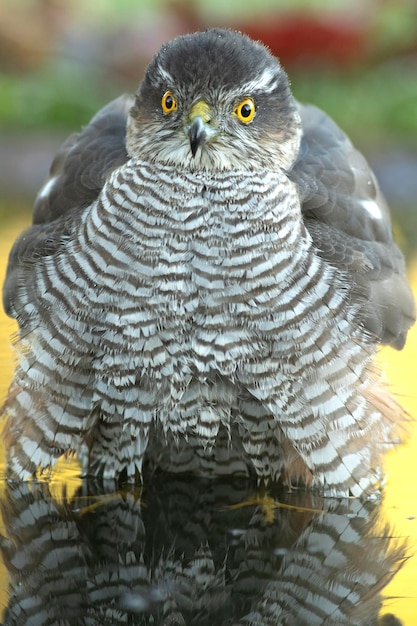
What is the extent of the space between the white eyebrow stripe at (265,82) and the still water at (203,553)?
1872mm

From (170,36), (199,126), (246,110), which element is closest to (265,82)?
(246,110)

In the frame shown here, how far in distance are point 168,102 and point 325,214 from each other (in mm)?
942

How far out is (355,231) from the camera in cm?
574

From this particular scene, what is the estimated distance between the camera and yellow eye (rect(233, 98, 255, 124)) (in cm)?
523

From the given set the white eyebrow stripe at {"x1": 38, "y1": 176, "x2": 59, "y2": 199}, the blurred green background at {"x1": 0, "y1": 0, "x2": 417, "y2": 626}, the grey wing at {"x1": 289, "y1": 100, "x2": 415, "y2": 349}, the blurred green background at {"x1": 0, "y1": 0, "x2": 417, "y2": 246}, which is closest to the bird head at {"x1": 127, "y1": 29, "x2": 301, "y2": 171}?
the grey wing at {"x1": 289, "y1": 100, "x2": 415, "y2": 349}

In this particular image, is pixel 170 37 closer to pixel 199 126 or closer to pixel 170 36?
pixel 170 36

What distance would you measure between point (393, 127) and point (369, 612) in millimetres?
8657

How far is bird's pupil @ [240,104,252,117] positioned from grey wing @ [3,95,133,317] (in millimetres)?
776

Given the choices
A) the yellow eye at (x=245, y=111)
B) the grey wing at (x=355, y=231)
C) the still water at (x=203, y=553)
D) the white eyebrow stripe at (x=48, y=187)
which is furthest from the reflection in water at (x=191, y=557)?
the yellow eye at (x=245, y=111)

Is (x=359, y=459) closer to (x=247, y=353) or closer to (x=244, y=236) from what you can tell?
(x=247, y=353)

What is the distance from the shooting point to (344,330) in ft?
17.4

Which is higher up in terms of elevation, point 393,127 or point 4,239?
point 393,127

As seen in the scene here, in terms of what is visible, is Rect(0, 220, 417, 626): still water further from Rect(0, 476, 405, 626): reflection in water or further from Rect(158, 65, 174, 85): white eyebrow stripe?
Rect(158, 65, 174, 85): white eyebrow stripe

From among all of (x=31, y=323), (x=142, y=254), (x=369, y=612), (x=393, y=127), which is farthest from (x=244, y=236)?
(x=393, y=127)
